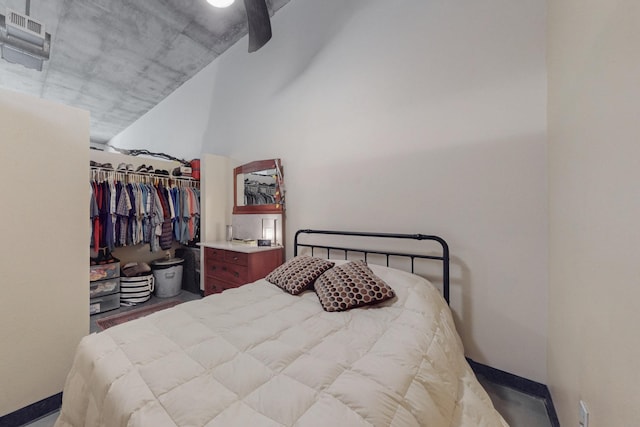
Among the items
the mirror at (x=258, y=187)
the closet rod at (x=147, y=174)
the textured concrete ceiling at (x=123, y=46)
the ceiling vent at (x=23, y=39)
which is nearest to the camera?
the ceiling vent at (x=23, y=39)

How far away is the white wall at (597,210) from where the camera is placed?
668 mm

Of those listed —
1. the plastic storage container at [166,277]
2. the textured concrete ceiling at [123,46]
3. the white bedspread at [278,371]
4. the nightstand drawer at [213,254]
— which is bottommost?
the plastic storage container at [166,277]

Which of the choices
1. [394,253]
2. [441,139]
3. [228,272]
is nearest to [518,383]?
[394,253]

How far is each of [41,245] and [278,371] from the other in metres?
1.74

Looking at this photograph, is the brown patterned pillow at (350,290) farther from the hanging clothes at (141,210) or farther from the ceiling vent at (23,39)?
the ceiling vent at (23,39)

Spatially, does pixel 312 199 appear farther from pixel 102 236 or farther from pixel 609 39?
pixel 102 236

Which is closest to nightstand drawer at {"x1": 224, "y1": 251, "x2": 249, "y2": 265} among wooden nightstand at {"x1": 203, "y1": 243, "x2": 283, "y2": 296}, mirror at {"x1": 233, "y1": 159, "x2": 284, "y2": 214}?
wooden nightstand at {"x1": 203, "y1": 243, "x2": 283, "y2": 296}

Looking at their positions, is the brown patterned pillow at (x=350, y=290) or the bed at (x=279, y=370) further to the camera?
the brown patterned pillow at (x=350, y=290)

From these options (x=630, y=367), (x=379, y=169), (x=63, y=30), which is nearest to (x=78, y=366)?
(x=630, y=367)

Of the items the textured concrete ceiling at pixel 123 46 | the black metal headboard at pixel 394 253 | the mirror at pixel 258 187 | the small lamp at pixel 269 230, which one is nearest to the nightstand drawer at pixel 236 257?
the small lamp at pixel 269 230

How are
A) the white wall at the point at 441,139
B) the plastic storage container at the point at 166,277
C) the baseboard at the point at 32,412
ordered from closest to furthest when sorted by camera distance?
the baseboard at the point at 32,412, the white wall at the point at 441,139, the plastic storage container at the point at 166,277

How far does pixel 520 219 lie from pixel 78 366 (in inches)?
97.4

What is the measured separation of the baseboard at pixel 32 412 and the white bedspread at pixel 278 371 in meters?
0.77

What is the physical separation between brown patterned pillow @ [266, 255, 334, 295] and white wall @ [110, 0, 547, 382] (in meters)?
0.57
